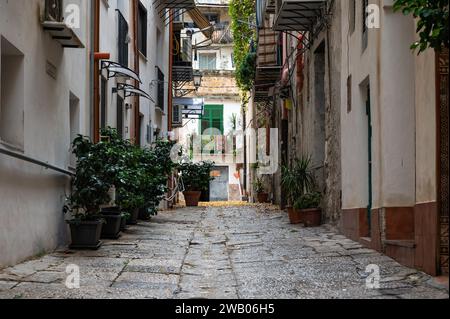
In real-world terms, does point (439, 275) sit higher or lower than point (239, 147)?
lower

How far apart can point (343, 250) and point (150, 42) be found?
41.0 ft

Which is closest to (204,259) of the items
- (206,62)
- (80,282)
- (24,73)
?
(80,282)

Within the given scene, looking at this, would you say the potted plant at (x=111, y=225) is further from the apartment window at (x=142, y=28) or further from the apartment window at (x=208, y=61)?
the apartment window at (x=208, y=61)

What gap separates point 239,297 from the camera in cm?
599

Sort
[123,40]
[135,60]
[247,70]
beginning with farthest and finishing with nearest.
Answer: [247,70] → [135,60] → [123,40]

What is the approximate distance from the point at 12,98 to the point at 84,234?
228 centimetres

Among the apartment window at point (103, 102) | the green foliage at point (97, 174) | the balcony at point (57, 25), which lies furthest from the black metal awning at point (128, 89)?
the balcony at point (57, 25)

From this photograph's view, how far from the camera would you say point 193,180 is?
2298 cm

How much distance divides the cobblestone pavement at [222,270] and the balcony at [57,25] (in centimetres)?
272

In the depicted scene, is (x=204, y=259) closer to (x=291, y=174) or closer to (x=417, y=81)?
(x=417, y=81)

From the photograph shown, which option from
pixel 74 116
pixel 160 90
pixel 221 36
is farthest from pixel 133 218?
pixel 221 36

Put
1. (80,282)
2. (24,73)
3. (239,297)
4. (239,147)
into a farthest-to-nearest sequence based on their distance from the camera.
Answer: (239,147) → (24,73) → (80,282) → (239,297)

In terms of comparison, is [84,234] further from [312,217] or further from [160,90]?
[160,90]

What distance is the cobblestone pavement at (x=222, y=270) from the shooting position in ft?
20.1
